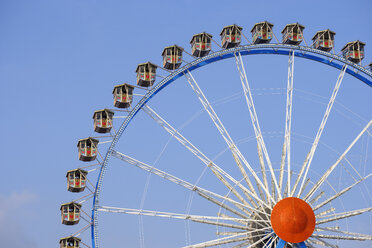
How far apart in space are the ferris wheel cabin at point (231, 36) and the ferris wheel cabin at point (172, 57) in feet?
7.05

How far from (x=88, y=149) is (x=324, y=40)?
12.7 m

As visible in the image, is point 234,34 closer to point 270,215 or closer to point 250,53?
point 250,53

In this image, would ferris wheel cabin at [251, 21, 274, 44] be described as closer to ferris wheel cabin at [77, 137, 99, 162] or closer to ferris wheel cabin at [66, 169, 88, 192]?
ferris wheel cabin at [77, 137, 99, 162]

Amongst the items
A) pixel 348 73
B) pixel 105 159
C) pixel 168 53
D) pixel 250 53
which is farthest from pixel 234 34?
pixel 105 159

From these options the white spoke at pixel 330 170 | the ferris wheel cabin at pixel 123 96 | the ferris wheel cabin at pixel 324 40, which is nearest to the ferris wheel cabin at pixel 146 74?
the ferris wheel cabin at pixel 123 96

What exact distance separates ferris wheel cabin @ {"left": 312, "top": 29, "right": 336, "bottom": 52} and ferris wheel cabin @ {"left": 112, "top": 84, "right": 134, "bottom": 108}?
9.38m

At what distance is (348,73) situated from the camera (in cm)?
3419

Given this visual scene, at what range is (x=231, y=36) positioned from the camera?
110ft

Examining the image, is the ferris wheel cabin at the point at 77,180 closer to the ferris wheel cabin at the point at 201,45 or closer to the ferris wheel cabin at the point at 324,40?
the ferris wheel cabin at the point at 201,45

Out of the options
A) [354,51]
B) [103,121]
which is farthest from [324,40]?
[103,121]

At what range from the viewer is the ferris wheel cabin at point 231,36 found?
110ft

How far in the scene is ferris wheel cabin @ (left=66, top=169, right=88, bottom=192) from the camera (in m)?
32.8

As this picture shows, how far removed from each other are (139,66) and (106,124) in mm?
3407

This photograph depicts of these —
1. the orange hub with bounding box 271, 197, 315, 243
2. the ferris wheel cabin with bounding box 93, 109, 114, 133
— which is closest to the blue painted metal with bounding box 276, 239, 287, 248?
the orange hub with bounding box 271, 197, 315, 243
